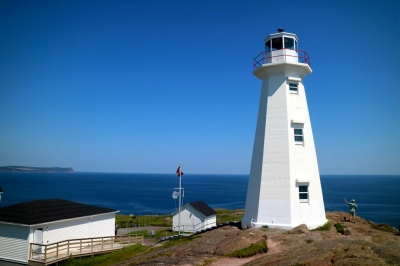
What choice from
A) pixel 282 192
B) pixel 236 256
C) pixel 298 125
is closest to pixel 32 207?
pixel 236 256

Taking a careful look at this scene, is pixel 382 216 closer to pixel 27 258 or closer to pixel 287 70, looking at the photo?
pixel 287 70

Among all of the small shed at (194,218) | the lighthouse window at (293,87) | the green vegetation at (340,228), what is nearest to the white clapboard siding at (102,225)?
the small shed at (194,218)

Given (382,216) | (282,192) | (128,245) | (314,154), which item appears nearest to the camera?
(282,192)

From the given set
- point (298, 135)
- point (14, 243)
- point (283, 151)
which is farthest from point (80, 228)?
point (298, 135)

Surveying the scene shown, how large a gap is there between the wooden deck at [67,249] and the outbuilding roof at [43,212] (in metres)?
1.66

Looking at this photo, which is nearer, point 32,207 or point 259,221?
point 259,221

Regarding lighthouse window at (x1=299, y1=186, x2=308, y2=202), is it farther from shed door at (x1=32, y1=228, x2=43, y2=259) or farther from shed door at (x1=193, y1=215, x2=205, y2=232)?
shed door at (x1=193, y1=215, x2=205, y2=232)

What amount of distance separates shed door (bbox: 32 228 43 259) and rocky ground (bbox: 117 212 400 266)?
7792mm

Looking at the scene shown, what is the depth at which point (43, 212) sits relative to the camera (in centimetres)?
2020

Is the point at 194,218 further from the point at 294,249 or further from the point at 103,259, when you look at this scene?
the point at 294,249

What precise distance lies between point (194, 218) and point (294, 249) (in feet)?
69.8

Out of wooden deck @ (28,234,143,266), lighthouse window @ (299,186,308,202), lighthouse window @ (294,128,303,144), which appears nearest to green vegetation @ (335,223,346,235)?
lighthouse window @ (299,186,308,202)

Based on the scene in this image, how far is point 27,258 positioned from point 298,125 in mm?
18586

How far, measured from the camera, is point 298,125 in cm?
1809
